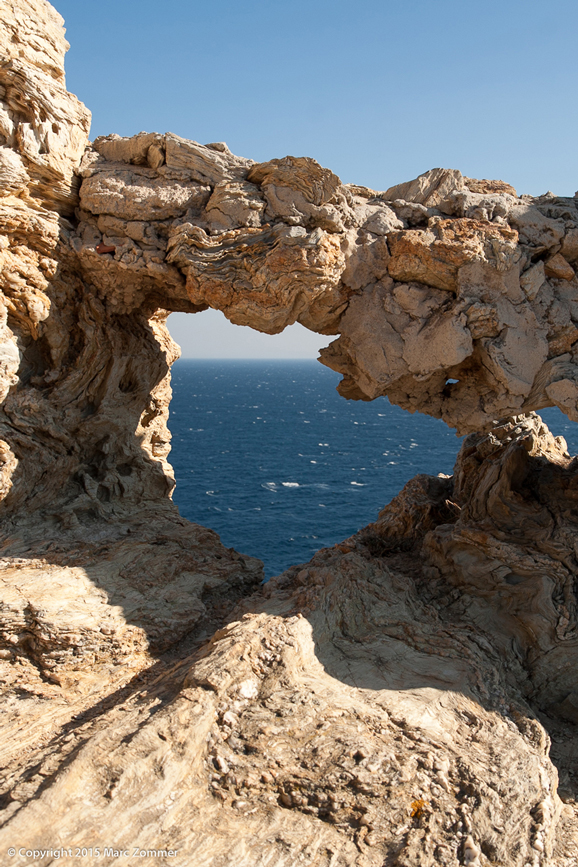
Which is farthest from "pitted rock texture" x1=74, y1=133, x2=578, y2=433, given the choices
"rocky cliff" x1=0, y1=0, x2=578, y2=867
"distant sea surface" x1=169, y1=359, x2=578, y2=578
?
"distant sea surface" x1=169, y1=359, x2=578, y2=578

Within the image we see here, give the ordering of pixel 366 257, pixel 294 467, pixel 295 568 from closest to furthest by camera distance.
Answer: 1. pixel 366 257
2. pixel 295 568
3. pixel 294 467

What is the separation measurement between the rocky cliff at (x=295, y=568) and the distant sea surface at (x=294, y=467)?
21.7 metres

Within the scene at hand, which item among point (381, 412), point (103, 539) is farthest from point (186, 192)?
point (381, 412)

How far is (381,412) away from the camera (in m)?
116

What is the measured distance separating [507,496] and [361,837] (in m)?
12.0

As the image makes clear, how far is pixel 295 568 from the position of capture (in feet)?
61.5

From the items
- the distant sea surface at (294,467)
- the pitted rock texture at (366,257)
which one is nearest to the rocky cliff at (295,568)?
the pitted rock texture at (366,257)

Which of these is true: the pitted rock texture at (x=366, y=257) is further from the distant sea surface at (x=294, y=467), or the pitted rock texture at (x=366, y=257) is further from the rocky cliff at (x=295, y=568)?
the distant sea surface at (x=294, y=467)

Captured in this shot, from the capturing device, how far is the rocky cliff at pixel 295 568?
10.8 meters

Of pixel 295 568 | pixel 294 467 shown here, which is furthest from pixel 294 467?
pixel 295 568

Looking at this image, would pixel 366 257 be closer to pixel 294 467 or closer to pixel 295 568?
pixel 295 568

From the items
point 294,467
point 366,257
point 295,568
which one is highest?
point 366,257

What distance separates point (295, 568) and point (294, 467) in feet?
159

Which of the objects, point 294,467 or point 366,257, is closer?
point 366,257
